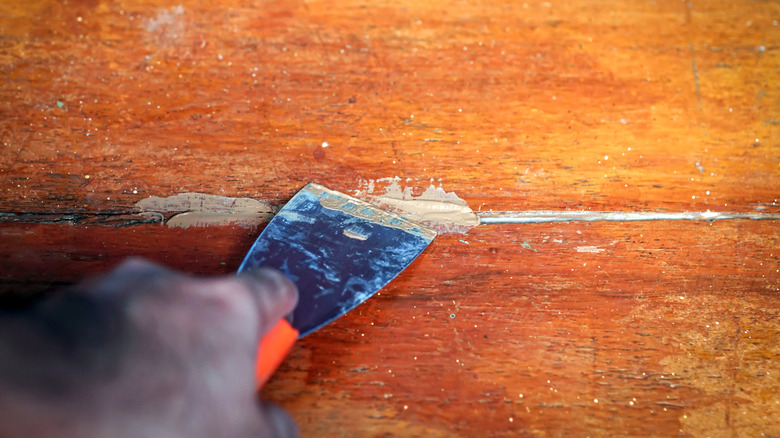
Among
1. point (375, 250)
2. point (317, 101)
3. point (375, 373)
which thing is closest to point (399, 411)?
point (375, 373)

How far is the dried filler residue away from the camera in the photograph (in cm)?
100

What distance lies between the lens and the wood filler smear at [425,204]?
1014 millimetres

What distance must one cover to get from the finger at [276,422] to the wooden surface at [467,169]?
192 millimetres

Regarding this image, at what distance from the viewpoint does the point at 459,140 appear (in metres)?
1.06

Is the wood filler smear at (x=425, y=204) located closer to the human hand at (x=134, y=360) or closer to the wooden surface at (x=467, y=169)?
the wooden surface at (x=467, y=169)

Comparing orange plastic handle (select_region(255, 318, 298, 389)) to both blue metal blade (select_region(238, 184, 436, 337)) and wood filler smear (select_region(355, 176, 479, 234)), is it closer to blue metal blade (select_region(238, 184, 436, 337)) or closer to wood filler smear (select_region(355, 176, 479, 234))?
blue metal blade (select_region(238, 184, 436, 337))

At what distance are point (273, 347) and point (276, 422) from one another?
131mm

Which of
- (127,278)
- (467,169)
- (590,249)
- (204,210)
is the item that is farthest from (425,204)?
(127,278)

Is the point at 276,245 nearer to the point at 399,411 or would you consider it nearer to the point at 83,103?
the point at 399,411

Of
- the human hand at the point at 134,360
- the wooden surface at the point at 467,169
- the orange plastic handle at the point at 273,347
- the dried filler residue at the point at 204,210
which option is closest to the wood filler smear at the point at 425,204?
the wooden surface at the point at 467,169

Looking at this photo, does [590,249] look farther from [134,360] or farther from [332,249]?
[134,360]

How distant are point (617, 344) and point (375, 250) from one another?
1.84ft

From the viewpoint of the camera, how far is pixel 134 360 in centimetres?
44

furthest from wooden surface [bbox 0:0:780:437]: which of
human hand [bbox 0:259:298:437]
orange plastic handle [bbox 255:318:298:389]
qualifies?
human hand [bbox 0:259:298:437]
